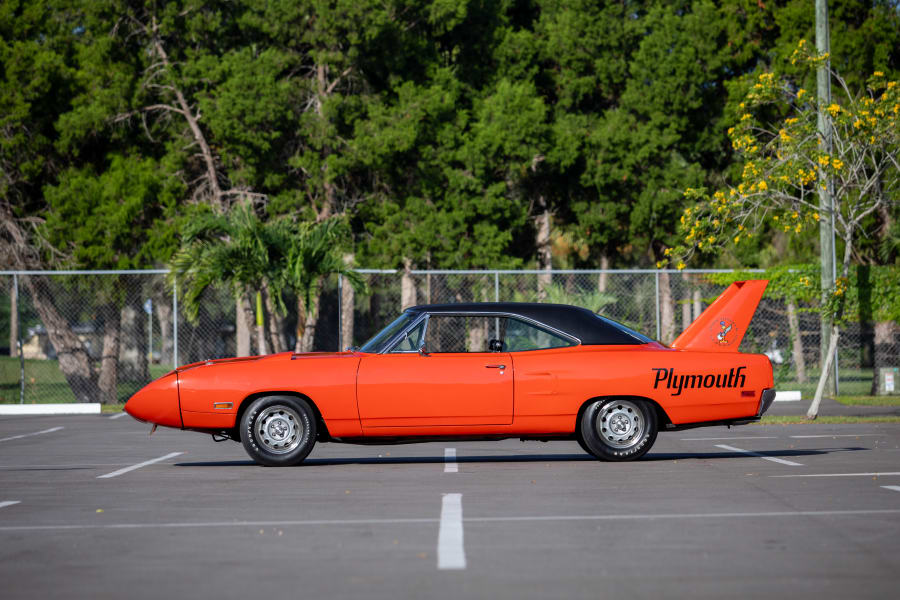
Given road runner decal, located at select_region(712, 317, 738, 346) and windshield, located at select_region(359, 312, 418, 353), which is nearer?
windshield, located at select_region(359, 312, 418, 353)

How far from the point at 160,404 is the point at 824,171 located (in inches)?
424

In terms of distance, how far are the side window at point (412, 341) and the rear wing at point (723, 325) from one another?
2.48m

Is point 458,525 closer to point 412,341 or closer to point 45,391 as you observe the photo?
point 412,341

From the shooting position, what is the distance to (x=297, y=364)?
431 inches

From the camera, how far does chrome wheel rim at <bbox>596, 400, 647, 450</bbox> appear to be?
1091cm

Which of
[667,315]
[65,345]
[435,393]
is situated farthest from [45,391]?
[435,393]

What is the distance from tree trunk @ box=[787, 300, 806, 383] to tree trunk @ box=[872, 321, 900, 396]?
1527 mm

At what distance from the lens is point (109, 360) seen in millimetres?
27797

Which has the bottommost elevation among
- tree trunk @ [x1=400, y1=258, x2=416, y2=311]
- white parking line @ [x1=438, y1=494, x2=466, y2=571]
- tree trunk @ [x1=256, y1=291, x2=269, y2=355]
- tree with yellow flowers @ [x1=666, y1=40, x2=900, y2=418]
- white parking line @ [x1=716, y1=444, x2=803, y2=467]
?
white parking line @ [x1=716, y1=444, x2=803, y2=467]

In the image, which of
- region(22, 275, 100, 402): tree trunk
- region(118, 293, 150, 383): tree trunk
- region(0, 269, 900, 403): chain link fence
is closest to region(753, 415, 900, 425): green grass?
region(0, 269, 900, 403): chain link fence

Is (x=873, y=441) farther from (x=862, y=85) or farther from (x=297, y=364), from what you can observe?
(x=862, y=85)

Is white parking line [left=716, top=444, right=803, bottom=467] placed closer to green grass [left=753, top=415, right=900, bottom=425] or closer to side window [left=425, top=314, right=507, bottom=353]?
side window [left=425, top=314, right=507, bottom=353]

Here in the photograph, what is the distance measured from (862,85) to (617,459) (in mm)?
18733

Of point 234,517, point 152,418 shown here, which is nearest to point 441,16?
point 152,418
